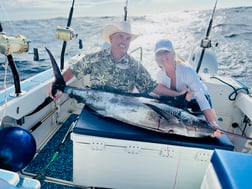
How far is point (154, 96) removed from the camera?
204 cm

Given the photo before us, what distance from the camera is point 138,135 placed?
166 cm

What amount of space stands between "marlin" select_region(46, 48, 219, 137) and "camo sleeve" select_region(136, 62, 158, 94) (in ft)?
0.79

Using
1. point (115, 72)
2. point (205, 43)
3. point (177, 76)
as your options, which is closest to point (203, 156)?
point (177, 76)

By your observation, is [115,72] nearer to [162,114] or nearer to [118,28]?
[118,28]

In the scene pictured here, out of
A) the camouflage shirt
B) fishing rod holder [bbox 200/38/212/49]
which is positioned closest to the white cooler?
the camouflage shirt

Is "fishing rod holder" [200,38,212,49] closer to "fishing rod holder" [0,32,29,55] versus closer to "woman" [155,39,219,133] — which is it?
"woman" [155,39,219,133]

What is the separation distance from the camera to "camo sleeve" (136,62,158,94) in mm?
2175

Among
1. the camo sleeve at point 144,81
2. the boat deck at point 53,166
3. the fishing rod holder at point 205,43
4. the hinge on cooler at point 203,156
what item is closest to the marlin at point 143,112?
the hinge on cooler at point 203,156

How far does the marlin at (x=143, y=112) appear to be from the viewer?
5.63 ft

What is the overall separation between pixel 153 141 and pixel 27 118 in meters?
1.18

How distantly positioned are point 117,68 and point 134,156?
0.88 metres

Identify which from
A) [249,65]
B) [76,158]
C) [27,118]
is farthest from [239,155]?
[249,65]

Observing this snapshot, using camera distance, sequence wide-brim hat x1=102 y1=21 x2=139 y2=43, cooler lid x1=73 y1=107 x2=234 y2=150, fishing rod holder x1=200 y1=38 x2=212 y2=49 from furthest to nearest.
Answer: fishing rod holder x1=200 y1=38 x2=212 y2=49, wide-brim hat x1=102 y1=21 x2=139 y2=43, cooler lid x1=73 y1=107 x2=234 y2=150

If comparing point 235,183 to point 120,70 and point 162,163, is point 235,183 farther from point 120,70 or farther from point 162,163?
point 120,70
